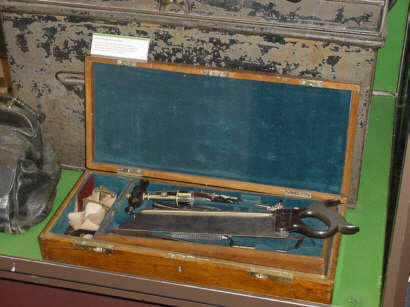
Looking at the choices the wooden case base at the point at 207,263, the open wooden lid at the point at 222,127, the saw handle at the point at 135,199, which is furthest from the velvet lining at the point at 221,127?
the wooden case base at the point at 207,263

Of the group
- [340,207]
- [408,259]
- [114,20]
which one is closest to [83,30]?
[114,20]

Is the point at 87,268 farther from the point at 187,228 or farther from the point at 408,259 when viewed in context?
the point at 408,259

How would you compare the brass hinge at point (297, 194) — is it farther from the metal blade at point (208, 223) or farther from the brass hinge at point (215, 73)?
the brass hinge at point (215, 73)

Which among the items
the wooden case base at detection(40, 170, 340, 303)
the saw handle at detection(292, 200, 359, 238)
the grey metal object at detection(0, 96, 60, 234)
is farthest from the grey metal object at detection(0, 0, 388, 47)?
the wooden case base at detection(40, 170, 340, 303)

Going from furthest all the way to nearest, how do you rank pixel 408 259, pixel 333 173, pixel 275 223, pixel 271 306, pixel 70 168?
1. pixel 70 168
2. pixel 333 173
3. pixel 275 223
4. pixel 271 306
5. pixel 408 259

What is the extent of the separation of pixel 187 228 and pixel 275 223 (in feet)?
0.83

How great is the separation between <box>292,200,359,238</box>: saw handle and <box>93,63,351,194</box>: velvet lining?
0.45 feet

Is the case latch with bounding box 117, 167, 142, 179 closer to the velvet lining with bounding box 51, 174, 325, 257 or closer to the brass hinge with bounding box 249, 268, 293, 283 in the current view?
the velvet lining with bounding box 51, 174, 325, 257

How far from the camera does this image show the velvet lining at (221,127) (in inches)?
61.5

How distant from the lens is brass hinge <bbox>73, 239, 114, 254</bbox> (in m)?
1.43

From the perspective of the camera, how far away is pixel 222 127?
1656mm

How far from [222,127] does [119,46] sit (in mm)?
401

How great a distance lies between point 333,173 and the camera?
5.31 feet

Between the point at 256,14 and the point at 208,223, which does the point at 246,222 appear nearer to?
the point at 208,223
